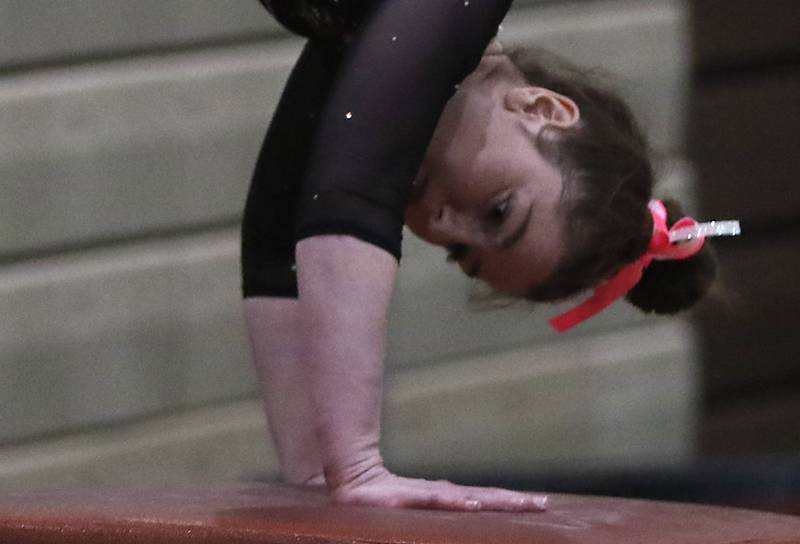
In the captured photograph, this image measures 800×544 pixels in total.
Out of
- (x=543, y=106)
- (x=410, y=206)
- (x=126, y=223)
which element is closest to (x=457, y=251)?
(x=410, y=206)

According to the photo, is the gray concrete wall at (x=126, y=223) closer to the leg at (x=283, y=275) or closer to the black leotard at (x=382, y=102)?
the leg at (x=283, y=275)

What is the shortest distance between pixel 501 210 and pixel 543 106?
0.13 meters

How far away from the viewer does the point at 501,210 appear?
5.39 feet

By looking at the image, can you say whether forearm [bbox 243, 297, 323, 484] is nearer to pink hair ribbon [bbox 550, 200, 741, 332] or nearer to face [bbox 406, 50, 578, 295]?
face [bbox 406, 50, 578, 295]

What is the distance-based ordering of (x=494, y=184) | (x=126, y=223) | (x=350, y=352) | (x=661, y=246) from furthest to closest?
(x=126, y=223) → (x=661, y=246) → (x=494, y=184) → (x=350, y=352)

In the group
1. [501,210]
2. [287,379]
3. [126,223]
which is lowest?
[126,223]

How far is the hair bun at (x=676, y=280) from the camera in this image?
1793 millimetres

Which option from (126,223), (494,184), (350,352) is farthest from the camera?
(126,223)

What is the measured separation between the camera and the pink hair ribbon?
5.71ft

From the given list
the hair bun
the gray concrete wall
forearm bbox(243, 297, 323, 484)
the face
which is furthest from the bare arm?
the gray concrete wall

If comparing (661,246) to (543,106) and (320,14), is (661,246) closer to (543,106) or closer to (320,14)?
(543,106)

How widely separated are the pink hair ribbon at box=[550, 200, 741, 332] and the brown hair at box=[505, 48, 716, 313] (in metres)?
0.02

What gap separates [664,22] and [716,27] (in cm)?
55

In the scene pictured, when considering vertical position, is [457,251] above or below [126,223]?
above
